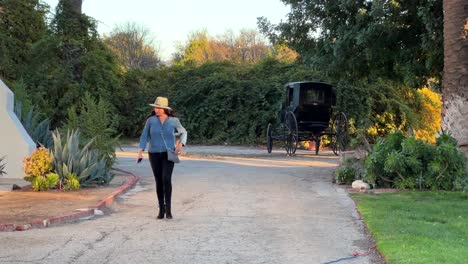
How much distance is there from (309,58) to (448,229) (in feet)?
38.0

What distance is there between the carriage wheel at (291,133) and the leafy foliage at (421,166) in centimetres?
892

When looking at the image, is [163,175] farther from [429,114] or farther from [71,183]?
[429,114]

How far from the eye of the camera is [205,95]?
34.6 metres

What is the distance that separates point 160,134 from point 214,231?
1908 millimetres

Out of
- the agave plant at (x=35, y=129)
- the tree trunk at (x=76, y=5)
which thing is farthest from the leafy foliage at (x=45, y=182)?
the tree trunk at (x=76, y=5)

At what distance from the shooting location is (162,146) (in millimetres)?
9789

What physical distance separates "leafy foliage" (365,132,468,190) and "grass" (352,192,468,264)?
664mm

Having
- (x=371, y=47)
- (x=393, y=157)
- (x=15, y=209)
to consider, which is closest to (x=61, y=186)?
(x=15, y=209)

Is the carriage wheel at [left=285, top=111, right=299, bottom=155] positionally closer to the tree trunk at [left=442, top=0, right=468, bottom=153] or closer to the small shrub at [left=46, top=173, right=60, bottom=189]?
the tree trunk at [left=442, top=0, right=468, bottom=153]

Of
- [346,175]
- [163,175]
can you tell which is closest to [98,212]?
[163,175]

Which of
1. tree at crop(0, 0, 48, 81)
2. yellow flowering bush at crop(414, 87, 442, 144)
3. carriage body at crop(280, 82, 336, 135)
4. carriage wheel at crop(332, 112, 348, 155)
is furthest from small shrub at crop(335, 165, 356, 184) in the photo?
tree at crop(0, 0, 48, 81)

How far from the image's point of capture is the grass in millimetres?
6977

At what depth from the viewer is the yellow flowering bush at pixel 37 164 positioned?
1263 centimetres

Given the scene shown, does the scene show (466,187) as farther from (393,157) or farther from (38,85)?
(38,85)
